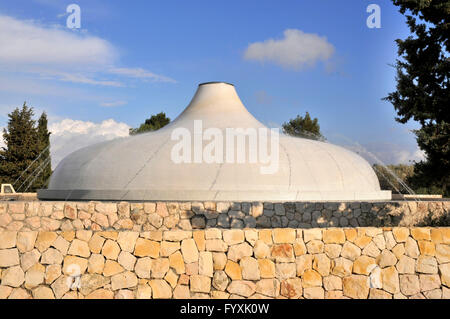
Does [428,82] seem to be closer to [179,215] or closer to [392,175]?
[179,215]

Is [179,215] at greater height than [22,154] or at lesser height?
lesser

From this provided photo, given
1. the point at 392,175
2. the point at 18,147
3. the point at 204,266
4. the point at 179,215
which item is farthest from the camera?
the point at 392,175

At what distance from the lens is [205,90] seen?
1738 centimetres

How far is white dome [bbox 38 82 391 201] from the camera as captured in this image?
484 inches

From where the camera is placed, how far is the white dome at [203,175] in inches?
484

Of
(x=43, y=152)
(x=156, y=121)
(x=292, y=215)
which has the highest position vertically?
(x=156, y=121)

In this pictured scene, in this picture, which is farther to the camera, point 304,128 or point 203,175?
point 304,128

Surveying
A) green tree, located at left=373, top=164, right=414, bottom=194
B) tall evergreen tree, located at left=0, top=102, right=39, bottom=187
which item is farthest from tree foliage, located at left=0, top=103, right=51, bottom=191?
green tree, located at left=373, top=164, right=414, bottom=194

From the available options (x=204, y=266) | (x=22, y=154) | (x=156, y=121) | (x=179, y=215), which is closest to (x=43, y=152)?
(x=22, y=154)

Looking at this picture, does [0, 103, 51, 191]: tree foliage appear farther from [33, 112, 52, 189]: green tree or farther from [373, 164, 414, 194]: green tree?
[373, 164, 414, 194]: green tree

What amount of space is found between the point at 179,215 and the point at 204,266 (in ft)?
16.6

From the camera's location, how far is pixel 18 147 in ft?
90.1

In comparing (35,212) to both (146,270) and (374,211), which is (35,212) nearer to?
(146,270)
